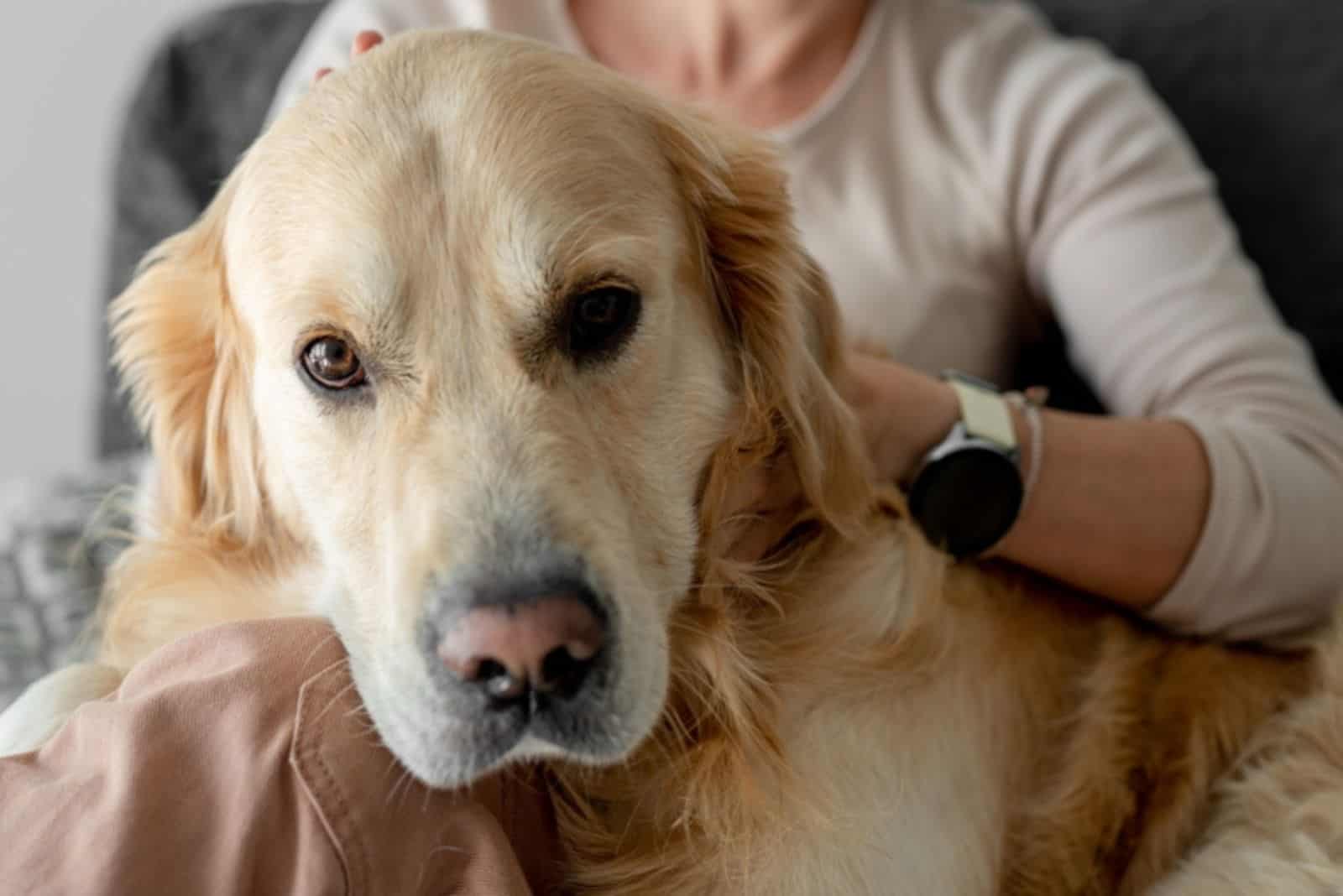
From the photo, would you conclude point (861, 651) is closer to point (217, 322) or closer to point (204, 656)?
point (204, 656)

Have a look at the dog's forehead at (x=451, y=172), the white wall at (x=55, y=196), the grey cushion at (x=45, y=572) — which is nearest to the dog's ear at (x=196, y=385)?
the dog's forehead at (x=451, y=172)

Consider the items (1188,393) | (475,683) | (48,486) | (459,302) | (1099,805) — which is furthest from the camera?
(48,486)

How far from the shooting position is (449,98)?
1001mm

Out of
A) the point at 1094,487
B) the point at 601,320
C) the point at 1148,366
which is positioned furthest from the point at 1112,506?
the point at 601,320

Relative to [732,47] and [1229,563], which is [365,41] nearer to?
[732,47]

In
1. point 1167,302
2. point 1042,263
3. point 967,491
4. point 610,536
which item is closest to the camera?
point 610,536

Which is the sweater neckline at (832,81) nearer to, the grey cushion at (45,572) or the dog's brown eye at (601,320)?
the dog's brown eye at (601,320)

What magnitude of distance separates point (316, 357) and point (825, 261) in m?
0.79

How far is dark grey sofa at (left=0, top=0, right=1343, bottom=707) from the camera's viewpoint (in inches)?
67.7

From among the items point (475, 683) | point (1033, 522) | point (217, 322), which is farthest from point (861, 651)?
point (217, 322)

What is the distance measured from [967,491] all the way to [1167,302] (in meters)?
0.44

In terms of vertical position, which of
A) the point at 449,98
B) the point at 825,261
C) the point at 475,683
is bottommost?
the point at 825,261

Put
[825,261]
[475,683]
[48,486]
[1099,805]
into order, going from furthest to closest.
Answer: [48,486] → [825,261] → [1099,805] → [475,683]

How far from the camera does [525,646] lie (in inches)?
32.8
